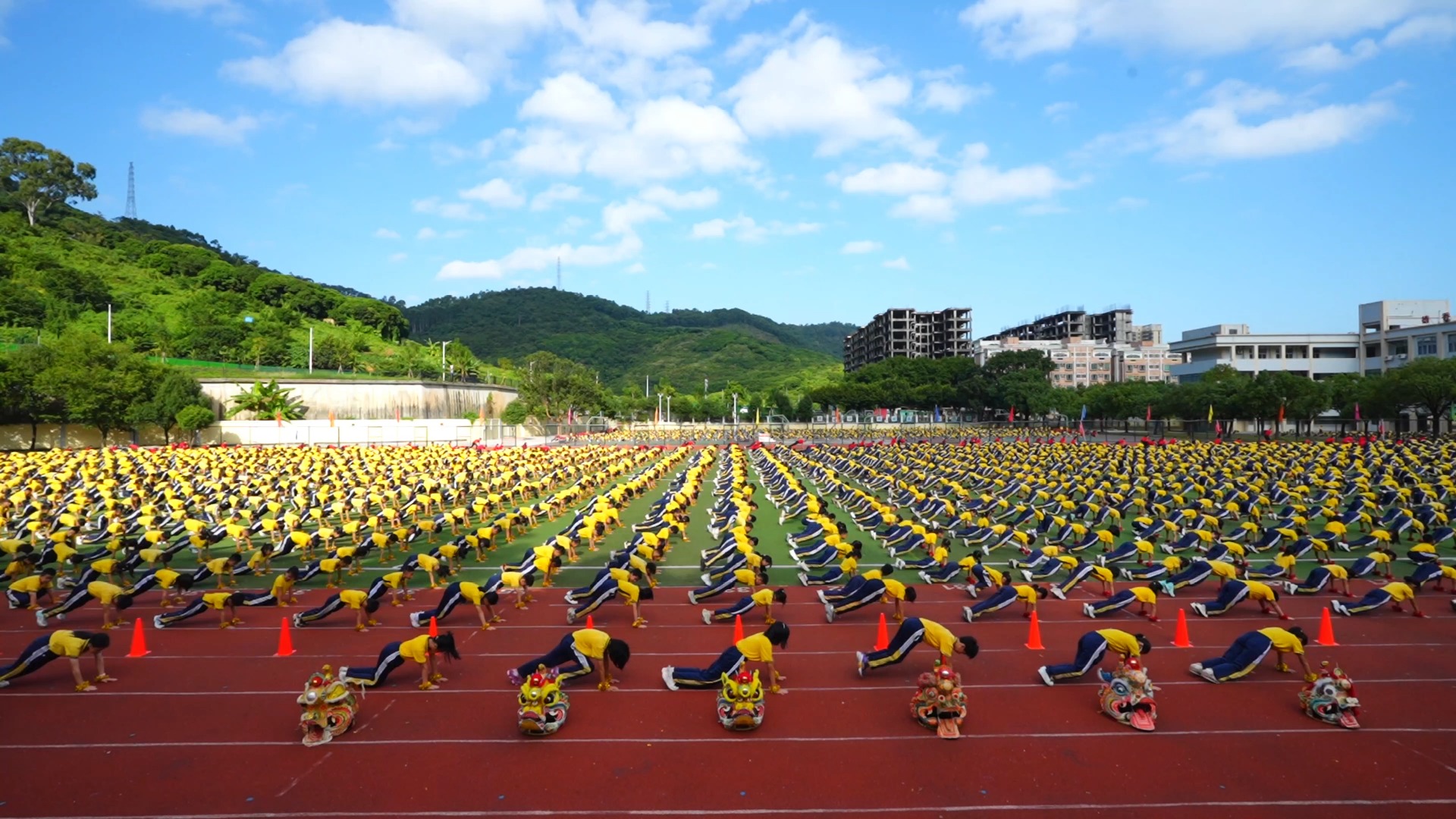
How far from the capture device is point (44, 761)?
737 cm

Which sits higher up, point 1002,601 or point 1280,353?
point 1280,353

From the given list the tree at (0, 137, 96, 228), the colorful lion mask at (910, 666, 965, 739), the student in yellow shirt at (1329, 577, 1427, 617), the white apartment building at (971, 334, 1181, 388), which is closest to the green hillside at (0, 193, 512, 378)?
the tree at (0, 137, 96, 228)

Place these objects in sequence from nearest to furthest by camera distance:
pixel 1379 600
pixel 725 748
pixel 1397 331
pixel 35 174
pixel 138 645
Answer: pixel 725 748
pixel 138 645
pixel 1379 600
pixel 1397 331
pixel 35 174

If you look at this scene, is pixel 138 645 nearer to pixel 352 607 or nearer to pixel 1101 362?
pixel 352 607

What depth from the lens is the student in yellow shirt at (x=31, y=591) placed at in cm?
1200

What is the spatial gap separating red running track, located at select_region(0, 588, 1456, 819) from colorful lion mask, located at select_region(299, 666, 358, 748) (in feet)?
0.59

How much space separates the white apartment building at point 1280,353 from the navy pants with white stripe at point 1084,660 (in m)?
75.1

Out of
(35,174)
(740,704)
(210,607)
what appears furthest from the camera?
(35,174)

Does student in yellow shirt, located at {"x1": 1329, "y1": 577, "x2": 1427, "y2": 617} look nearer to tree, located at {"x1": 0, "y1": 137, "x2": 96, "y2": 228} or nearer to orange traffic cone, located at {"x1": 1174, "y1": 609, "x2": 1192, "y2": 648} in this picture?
orange traffic cone, located at {"x1": 1174, "y1": 609, "x2": 1192, "y2": 648}

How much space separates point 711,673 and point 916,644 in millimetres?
2328

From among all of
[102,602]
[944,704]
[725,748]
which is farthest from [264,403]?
[944,704]

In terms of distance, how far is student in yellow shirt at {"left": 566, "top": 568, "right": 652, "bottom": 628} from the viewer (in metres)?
11.6

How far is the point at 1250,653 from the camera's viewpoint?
355 inches

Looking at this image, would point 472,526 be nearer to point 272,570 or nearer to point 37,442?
point 272,570
